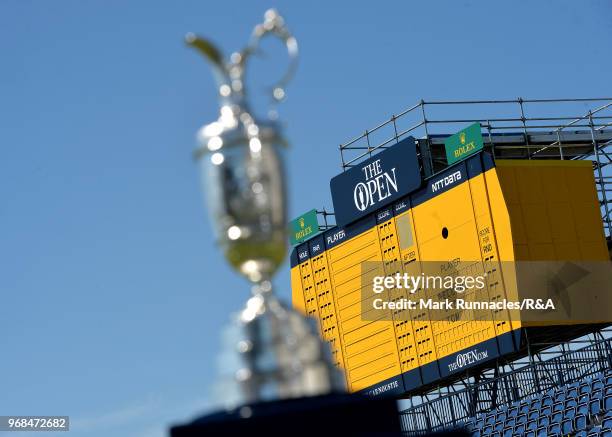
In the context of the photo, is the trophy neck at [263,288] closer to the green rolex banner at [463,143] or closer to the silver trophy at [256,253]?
the silver trophy at [256,253]

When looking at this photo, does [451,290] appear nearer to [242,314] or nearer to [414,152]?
[414,152]

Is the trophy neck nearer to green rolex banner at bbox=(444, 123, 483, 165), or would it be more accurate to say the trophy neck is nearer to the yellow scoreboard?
the yellow scoreboard

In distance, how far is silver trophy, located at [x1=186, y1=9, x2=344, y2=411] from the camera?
3713 mm

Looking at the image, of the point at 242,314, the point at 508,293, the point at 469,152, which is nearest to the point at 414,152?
the point at 469,152

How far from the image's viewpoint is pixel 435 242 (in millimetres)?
21688

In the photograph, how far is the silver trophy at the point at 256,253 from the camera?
3713 millimetres

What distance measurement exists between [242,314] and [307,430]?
1.19 ft

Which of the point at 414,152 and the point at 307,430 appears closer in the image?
the point at 307,430

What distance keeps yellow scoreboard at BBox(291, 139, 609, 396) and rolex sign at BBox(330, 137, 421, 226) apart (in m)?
0.02

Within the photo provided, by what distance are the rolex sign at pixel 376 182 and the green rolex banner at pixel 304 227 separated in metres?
1.20

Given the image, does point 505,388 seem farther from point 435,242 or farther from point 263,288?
point 263,288

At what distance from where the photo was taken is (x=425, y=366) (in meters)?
22.0

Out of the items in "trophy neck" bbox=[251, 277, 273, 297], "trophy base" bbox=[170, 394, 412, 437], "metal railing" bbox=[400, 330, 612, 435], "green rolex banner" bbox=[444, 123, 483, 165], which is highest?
"green rolex banner" bbox=[444, 123, 483, 165]

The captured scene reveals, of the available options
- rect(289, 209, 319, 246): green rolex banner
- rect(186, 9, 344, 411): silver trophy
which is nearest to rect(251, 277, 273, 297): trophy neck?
rect(186, 9, 344, 411): silver trophy
